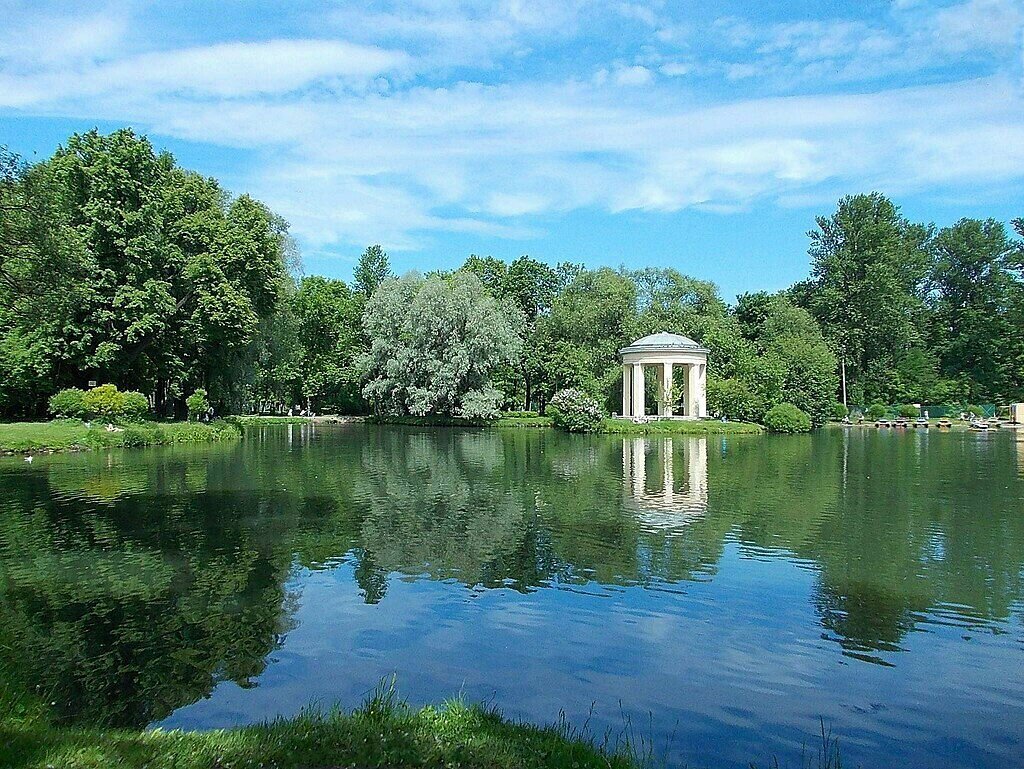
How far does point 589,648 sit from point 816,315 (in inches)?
2684

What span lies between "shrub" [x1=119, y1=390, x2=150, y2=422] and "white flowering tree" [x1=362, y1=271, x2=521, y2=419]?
2063 centimetres

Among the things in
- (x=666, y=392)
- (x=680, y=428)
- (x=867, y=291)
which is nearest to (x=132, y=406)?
(x=680, y=428)

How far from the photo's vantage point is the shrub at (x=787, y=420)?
4975 centimetres

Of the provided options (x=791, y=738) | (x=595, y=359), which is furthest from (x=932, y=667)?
(x=595, y=359)

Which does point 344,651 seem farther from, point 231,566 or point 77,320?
point 77,320

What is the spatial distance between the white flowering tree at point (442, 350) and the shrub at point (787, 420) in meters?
17.6

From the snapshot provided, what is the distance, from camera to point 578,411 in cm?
4928

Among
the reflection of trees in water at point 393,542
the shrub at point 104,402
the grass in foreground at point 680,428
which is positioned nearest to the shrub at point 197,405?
the shrub at point 104,402

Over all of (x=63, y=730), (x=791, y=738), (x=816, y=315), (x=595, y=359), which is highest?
(x=816, y=315)

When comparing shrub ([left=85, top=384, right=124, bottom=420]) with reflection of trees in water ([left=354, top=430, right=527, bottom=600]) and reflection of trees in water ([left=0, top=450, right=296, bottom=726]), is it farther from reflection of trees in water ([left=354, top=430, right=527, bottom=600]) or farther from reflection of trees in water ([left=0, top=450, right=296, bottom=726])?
reflection of trees in water ([left=0, top=450, right=296, bottom=726])

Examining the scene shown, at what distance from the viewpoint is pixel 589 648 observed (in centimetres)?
838

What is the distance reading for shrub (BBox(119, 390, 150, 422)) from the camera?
33.6m

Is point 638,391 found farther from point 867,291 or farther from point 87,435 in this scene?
point 87,435

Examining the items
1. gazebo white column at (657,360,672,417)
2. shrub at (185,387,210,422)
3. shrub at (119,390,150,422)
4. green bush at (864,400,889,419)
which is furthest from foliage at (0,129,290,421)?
green bush at (864,400,889,419)
